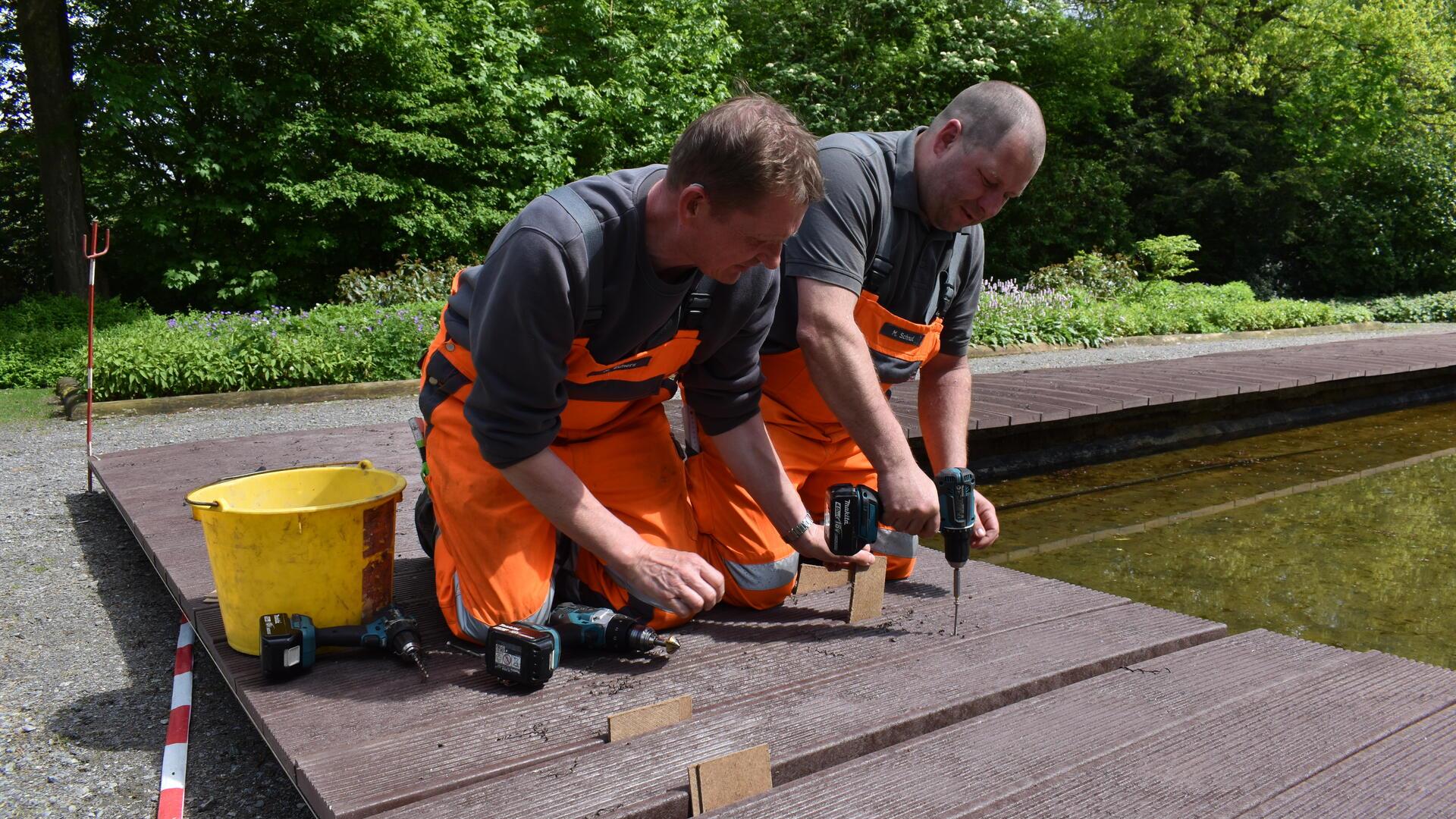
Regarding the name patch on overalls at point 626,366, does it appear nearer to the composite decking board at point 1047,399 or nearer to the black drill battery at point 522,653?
the black drill battery at point 522,653

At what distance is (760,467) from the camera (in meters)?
2.72

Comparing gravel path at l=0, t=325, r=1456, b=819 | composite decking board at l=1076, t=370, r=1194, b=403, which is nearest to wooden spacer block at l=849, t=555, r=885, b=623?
gravel path at l=0, t=325, r=1456, b=819

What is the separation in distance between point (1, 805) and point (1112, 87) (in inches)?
953

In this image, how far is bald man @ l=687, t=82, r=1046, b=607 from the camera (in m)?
2.68

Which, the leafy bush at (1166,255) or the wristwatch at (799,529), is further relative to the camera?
the leafy bush at (1166,255)

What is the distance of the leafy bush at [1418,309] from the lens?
18.0 metres

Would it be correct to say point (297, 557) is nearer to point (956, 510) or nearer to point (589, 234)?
point (589, 234)

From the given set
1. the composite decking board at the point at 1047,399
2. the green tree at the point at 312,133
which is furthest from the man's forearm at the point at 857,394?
the green tree at the point at 312,133

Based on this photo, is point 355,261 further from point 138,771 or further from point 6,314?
point 138,771

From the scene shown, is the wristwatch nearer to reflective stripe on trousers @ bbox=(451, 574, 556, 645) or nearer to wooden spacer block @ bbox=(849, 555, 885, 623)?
wooden spacer block @ bbox=(849, 555, 885, 623)

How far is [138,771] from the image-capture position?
2410 mm

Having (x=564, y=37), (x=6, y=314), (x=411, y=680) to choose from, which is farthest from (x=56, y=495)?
(x=564, y=37)

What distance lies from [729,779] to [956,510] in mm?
1099

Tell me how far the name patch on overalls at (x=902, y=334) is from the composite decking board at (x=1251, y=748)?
4.48ft
